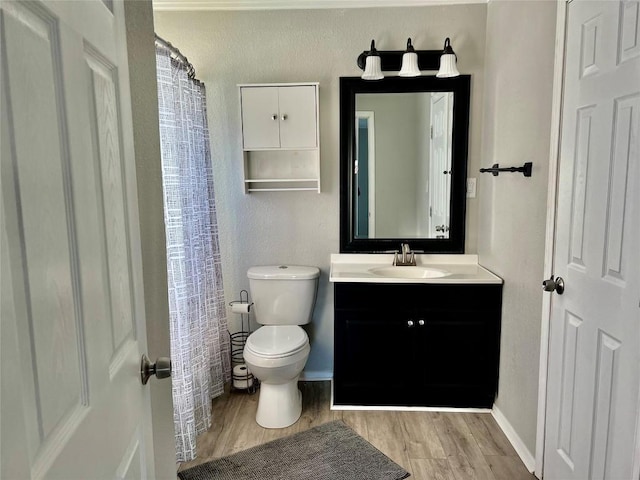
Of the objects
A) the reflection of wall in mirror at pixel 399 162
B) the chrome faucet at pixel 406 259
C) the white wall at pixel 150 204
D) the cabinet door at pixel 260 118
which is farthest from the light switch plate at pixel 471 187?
the white wall at pixel 150 204

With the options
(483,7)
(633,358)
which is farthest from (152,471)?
(483,7)

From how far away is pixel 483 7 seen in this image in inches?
103

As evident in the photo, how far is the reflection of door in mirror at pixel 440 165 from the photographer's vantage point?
8.98 feet

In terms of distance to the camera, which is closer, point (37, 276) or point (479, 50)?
point (37, 276)

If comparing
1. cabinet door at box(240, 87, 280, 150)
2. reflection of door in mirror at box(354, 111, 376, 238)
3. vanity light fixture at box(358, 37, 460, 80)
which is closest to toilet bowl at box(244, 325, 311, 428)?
reflection of door in mirror at box(354, 111, 376, 238)

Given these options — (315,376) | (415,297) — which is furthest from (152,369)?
(315,376)

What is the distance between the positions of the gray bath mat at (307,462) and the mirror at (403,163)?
119cm

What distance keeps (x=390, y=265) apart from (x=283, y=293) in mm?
719

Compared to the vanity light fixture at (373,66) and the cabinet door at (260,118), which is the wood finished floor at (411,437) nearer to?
the cabinet door at (260,118)

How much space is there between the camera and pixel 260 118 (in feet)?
8.77

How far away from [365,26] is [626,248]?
204 centimetres

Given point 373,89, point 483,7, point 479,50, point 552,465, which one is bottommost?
point 552,465

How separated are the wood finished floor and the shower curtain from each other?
5.6 inches

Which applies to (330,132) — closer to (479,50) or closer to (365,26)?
(365,26)
